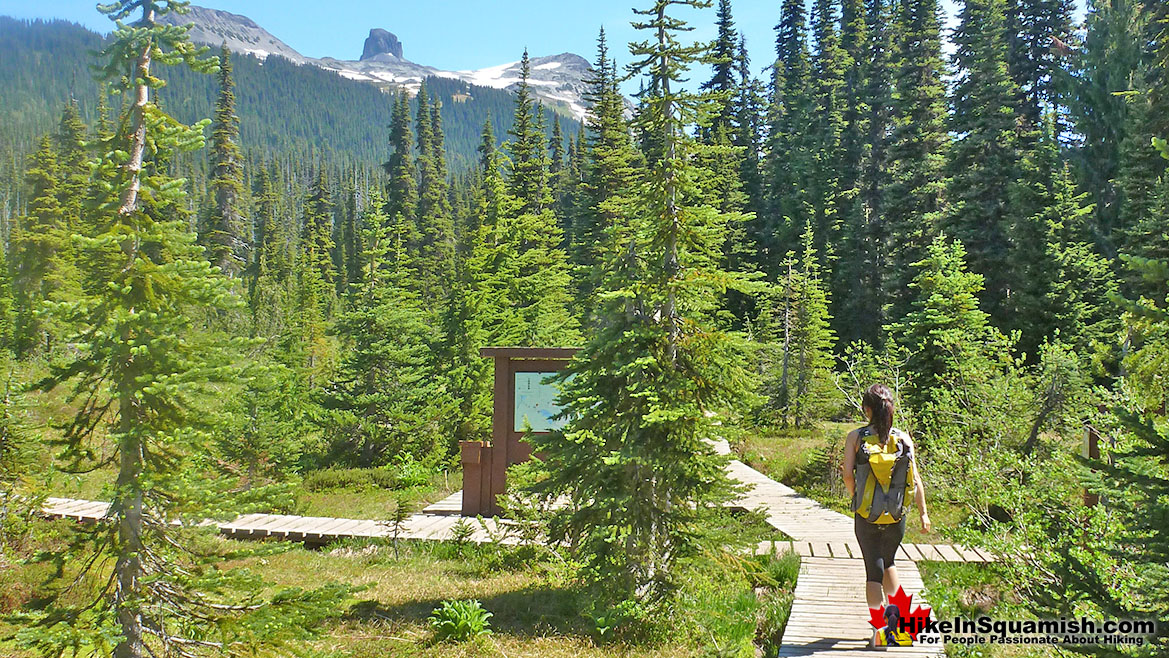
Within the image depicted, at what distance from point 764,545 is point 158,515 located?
7.75 m

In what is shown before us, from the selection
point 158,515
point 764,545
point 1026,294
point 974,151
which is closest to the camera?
point 158,515

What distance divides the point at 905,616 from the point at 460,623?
4170 mm

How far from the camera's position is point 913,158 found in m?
37.7

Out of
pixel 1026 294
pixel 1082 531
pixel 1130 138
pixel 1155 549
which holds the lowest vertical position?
pixel 1082 531

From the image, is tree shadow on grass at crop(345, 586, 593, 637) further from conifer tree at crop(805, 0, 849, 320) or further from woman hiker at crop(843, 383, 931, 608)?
conifer tree at crop(805, 0, 849, 320)

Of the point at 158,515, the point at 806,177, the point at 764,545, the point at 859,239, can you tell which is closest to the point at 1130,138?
the point at 859,239

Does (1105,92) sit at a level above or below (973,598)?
above

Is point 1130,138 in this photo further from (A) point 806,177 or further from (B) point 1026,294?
A: (A) point 806,177

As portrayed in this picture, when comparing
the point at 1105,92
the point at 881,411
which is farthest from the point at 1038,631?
the point at 1105,92

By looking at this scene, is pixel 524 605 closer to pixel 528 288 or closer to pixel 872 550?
pixel 872 550

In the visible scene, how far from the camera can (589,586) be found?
785cm

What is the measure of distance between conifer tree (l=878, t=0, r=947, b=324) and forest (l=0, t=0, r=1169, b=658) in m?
0.38

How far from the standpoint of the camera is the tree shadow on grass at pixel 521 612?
781 cm

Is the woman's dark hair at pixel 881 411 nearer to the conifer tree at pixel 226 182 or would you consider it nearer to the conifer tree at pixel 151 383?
the conifer tree at pixel 151 383
